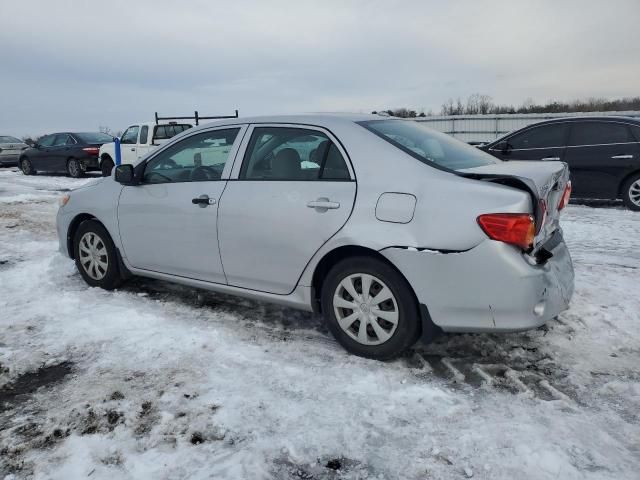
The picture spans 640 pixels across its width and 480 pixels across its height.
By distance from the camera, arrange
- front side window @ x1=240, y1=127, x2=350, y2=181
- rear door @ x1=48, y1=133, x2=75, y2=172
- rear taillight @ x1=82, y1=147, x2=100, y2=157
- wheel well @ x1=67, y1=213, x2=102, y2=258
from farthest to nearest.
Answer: rear door @ x1=48, y1=133, x2=75, y2=172, rear taillight @ x1=82, y1=147, x2=100, y2=157, wheel well @ x1=67, y1=213, x2=102, y2=258, front side window @ x1=240, y1=127, x2=350, y2=181

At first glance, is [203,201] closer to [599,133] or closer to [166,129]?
[599,133]

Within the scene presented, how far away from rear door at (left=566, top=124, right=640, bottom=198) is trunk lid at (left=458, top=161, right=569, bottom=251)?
5677 millimetres

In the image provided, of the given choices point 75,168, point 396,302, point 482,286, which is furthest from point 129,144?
point 482,286

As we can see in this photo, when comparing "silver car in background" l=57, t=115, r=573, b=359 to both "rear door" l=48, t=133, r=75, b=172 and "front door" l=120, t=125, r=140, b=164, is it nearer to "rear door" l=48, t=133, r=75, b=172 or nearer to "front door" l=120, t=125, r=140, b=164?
"front door" l=120, t=125, r=140, b=164

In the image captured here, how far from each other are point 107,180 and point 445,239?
3334 millimetres

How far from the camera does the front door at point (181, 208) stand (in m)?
4.07

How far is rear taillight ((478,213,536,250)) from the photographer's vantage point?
2.94 m

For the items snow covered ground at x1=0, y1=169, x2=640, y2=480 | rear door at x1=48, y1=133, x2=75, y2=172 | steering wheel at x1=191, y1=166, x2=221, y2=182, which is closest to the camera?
snow covered ground at x1=0, y1=169, x2=640, y2=480

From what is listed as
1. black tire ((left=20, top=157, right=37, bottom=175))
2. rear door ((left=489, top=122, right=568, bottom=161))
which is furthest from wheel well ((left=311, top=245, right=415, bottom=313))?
black tire ((left=20, top=157, right=37, bottom=175))

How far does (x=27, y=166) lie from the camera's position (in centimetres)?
1888

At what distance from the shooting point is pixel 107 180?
4957 millimetres

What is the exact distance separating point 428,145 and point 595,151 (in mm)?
6360

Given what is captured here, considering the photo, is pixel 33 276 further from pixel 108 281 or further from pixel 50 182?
pixel 50 182

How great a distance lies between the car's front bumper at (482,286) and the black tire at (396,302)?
86 millimetres
